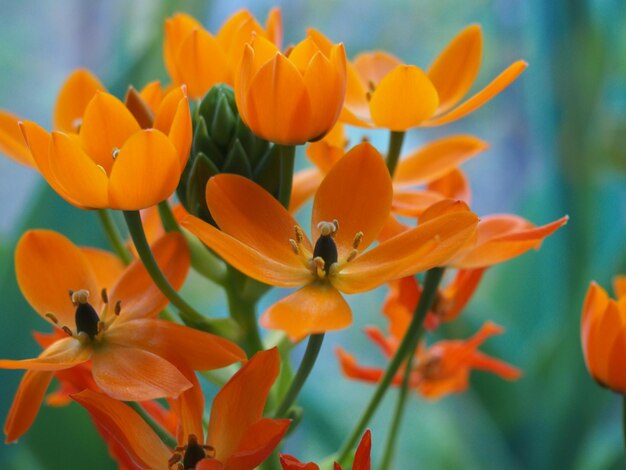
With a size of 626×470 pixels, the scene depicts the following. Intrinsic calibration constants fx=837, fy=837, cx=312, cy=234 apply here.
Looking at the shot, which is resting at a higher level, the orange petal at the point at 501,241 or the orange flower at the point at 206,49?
the orange flower at the point at 206,49

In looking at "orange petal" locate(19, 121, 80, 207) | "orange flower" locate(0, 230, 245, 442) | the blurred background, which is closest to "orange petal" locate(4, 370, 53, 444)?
"orange flower" locate(0, 230, 245, 442)

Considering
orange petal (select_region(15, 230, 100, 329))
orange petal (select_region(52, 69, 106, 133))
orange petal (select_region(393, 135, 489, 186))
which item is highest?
orange petal (select_region(52, 69, 106, 133))

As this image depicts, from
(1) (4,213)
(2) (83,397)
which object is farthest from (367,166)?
(1) (4,213)

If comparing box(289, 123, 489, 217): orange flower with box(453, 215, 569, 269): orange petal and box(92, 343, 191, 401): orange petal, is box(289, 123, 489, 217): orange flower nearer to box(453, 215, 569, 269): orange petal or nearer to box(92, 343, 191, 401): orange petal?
box(453, 215, 569, 269): orange petal

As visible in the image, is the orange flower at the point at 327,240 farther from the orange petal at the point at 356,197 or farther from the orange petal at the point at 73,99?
the orange petal at the point at 73,99

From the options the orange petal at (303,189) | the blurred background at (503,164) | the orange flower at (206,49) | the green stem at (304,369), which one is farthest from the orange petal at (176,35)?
the blurred background at (503,164)

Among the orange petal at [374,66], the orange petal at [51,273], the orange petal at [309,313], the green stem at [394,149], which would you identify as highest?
the orange petal at [374,66]

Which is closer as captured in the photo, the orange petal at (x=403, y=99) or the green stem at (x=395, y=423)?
the orange petal at (x=403, y=99)

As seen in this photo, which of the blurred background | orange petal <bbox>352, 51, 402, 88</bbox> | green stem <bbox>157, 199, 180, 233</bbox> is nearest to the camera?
green stem <bbox>157, 199, 180, 233</bbox>
